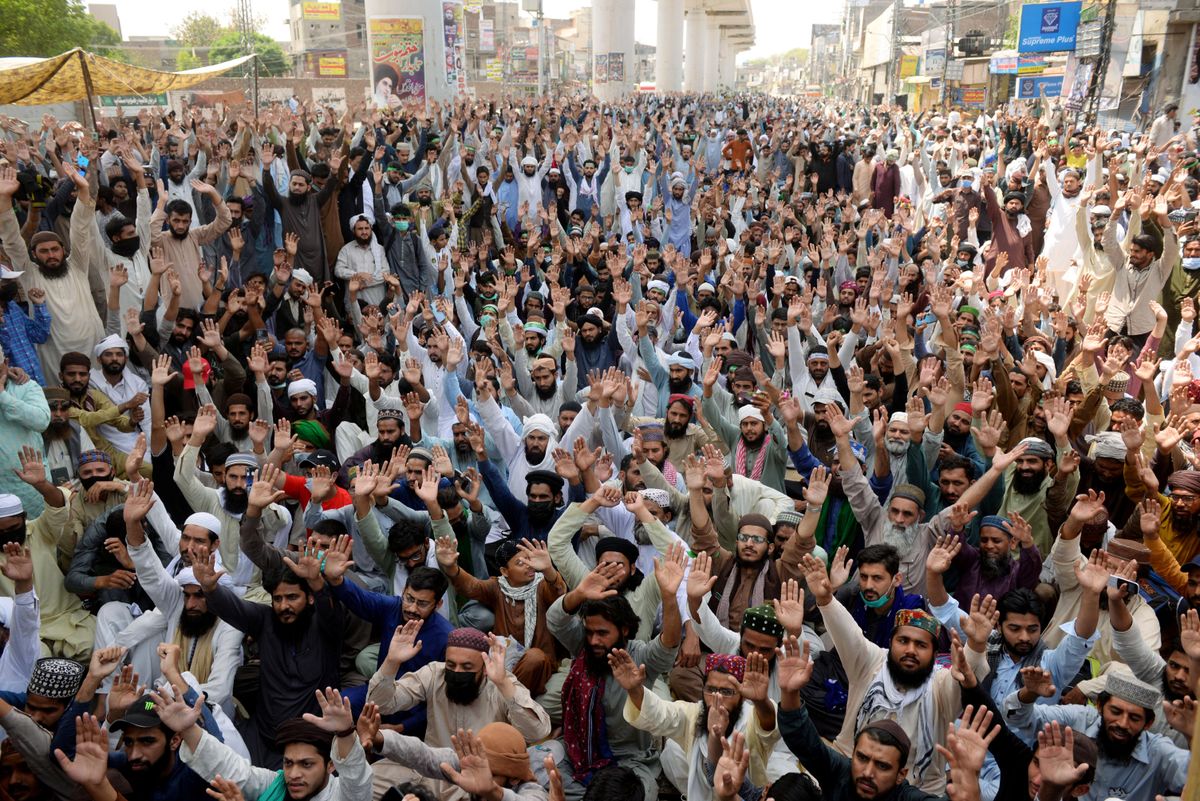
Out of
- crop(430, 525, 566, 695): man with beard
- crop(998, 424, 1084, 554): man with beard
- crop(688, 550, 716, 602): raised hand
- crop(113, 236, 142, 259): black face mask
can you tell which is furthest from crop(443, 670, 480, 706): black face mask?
crop(113, 236, 142, 259): black face mask

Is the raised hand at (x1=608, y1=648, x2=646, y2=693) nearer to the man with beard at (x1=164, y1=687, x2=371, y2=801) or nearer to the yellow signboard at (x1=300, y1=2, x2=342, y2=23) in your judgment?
the man with beard at (x1=164, y1=687, x2=371, y2=801)

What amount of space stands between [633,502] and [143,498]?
6.19 ft

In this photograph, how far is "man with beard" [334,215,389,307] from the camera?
7703 millimetres

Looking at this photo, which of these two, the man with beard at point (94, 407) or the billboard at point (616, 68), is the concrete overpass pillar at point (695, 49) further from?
the man with beard at point (94, 407)

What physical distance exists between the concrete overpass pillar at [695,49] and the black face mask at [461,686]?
185 feet

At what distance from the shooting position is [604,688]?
321 cm

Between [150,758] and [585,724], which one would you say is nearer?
[150,758]

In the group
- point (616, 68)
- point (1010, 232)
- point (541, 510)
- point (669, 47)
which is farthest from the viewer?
point (669, 47)

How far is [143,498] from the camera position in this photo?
3.69 metres

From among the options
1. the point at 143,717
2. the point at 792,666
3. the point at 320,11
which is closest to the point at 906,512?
the point at 792,666

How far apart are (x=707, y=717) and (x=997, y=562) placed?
1.52 m

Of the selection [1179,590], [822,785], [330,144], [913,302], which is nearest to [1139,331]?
[913,302]

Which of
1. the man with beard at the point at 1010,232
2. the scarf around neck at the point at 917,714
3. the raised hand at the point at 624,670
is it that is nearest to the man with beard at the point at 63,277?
the raised hand at the point at 624,670

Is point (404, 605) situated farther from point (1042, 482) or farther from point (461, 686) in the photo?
point (1042, 482)
